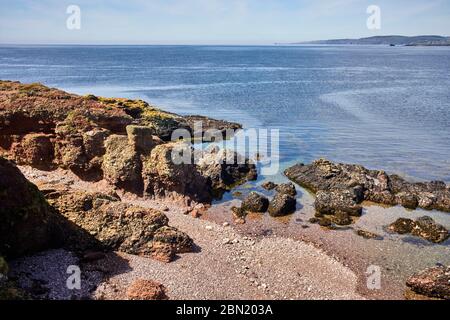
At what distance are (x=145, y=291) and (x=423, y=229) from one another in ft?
55.1

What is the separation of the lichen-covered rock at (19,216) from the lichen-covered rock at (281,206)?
14.1 m

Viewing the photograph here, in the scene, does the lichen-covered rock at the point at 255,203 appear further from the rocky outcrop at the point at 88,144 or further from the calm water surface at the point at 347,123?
the rocky outcrop at the point at 88,144

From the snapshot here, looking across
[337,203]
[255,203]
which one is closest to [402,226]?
[337,203]

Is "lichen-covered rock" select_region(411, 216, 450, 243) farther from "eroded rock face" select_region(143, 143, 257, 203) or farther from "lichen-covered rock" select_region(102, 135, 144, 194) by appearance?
"lichen-covered rock" select_region(102, 135, 144, 194)

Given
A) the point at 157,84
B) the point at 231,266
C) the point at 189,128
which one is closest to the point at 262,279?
the point at 231,266

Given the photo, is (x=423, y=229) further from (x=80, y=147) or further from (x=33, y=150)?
(x=33, y=150)

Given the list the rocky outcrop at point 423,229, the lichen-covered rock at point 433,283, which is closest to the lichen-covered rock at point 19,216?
the lichen-covered rock at point 433,283

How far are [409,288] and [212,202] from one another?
45.3ft

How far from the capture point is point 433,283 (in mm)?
18109

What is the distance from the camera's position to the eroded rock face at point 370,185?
2867 centimetres

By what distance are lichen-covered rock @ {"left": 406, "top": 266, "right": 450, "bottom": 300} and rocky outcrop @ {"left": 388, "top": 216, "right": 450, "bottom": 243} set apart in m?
5.40

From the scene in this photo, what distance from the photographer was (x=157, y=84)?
98312 mm

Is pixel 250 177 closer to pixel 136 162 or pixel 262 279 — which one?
pixel 136 162

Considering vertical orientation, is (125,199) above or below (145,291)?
above
